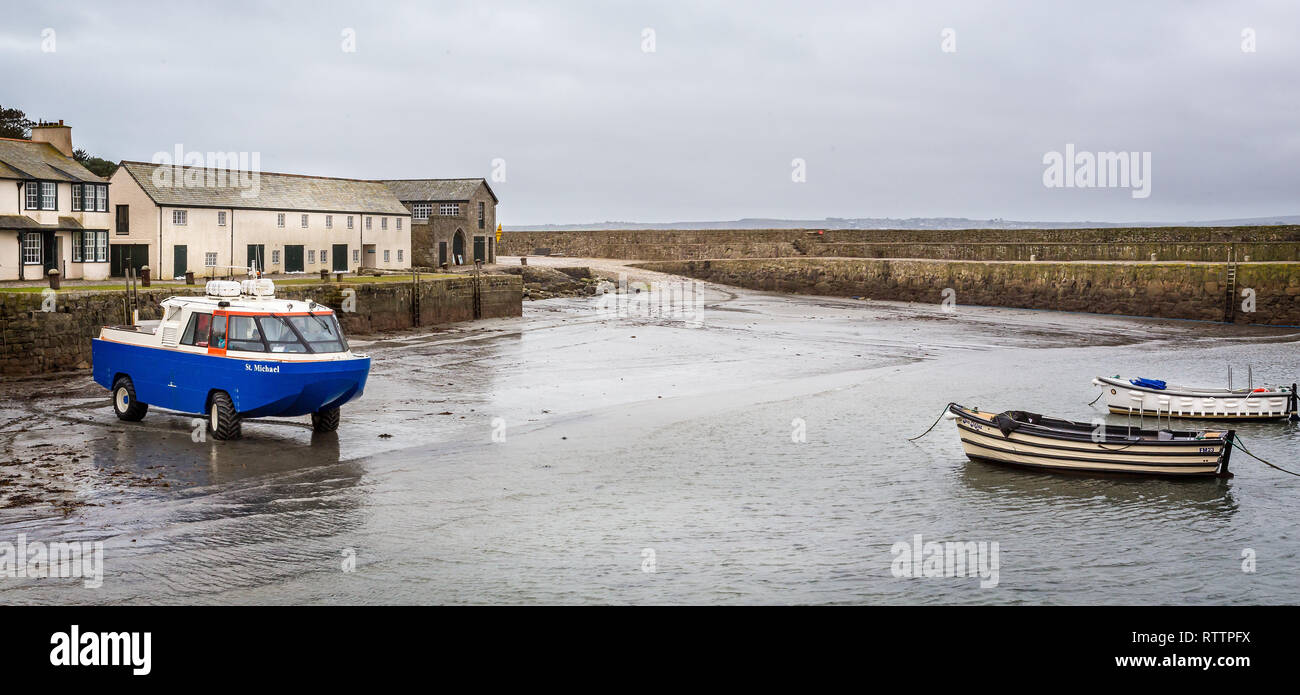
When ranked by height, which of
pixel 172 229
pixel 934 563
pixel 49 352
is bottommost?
pixel 934 563

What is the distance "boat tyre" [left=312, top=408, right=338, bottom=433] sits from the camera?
18.2m

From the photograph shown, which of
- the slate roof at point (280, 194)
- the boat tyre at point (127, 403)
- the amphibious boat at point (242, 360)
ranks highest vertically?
the slate roof at point (280, 194)

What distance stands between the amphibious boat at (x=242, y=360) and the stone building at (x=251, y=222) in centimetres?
2034

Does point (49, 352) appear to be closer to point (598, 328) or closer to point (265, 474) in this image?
point (265, 474)

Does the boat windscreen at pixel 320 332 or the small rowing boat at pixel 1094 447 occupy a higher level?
the boat windscreen at pixel 320 332

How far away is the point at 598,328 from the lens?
39625 millimetres

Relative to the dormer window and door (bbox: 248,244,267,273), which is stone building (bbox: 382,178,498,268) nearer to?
door (bbox: 248,244,267,273)

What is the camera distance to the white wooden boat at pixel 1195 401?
2298cm

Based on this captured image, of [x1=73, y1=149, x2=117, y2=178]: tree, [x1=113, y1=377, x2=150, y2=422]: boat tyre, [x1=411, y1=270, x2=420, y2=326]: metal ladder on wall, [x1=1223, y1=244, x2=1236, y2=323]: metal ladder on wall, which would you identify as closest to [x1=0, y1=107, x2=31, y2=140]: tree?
[x1=73, y1=149, x2=117, y2=178]: tree

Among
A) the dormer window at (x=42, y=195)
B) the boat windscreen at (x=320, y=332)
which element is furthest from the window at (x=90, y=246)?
the boat windscreen at (x=320, y=332)

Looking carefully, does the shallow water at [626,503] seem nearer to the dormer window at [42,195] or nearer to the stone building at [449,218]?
the dormer window at [42,195]

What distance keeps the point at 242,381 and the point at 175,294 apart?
48.4 feet
